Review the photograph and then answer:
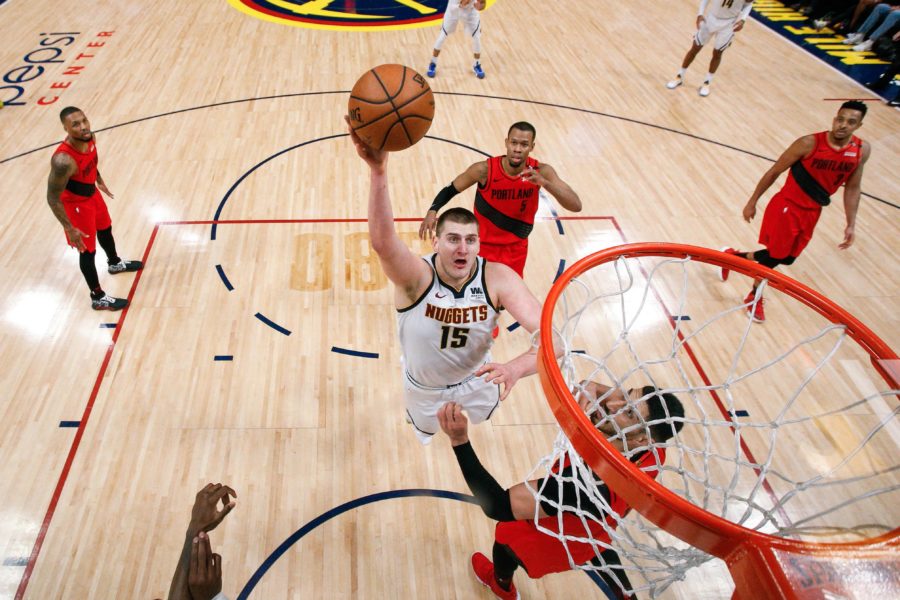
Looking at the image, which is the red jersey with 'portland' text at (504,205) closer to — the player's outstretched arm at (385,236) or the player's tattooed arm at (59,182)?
the player's outstretched arm at (385,236)

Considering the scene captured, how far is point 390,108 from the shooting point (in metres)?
2.50

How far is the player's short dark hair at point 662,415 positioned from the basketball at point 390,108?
1.53 metres

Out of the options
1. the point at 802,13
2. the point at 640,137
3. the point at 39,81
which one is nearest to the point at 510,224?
the point at 640,137

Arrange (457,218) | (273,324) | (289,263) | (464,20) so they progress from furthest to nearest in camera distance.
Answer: (464,20), (289,263), (273,324), (457,218)

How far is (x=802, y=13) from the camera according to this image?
476 inches

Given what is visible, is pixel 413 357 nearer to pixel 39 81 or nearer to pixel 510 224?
pixel 510 224

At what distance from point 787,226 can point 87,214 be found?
5.56 m

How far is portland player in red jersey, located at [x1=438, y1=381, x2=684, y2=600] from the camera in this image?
2145mm

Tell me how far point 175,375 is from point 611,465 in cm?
351

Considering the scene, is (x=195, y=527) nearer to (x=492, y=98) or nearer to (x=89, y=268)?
(x=89, y=268)

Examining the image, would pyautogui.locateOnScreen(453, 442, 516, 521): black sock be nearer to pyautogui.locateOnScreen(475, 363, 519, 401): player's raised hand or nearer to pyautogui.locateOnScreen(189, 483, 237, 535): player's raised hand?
pyautogui.locateOnScreen(475, 363, 519, 401): player's raised hand

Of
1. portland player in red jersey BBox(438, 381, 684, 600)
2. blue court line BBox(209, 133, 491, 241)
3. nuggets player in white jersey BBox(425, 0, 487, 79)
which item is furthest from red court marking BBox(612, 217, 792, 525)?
nuggets player in white jersey BBox(425, 0, 487, 79)

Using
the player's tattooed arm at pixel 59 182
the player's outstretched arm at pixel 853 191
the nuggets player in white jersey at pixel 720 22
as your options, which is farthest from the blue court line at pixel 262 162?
the nuggets player in white jersey at pixel 720 22

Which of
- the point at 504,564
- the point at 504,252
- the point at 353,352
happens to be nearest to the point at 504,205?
the point at 504,252
